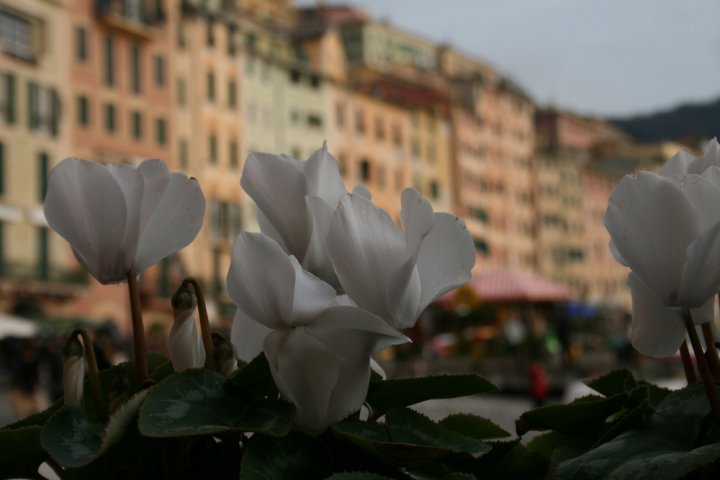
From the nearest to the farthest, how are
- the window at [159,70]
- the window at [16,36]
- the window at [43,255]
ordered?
1. the window at [43,255]
2. the window at [16,36]
3. the window at [159,70]

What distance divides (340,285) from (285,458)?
0.17 m

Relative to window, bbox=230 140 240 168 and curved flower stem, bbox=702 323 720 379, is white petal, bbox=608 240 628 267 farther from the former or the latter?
window, bbox=230 140 240 168

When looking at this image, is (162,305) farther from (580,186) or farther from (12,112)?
(580,186)

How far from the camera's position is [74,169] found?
1.12 metres

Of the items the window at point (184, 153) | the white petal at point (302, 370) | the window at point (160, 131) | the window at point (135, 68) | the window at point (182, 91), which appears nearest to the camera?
the white petal at point (302, 370)

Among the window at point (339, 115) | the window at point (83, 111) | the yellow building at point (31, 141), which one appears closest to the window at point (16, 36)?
the yellow building at point (31, 141)

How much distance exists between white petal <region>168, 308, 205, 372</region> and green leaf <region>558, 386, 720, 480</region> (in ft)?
1.05

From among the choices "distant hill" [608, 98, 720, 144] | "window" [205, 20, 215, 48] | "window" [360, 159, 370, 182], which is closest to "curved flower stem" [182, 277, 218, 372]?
"window" [205, 20, 215, 48]

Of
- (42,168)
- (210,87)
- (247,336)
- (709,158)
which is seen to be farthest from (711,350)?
(210,87)

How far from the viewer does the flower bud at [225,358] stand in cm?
116

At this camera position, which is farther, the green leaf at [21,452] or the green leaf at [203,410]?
the green leaf at [21,452]

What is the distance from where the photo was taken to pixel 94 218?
3.72 ft

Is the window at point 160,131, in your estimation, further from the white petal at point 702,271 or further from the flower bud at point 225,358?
the white petal at point 702,271

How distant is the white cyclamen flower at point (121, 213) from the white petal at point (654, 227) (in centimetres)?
33
